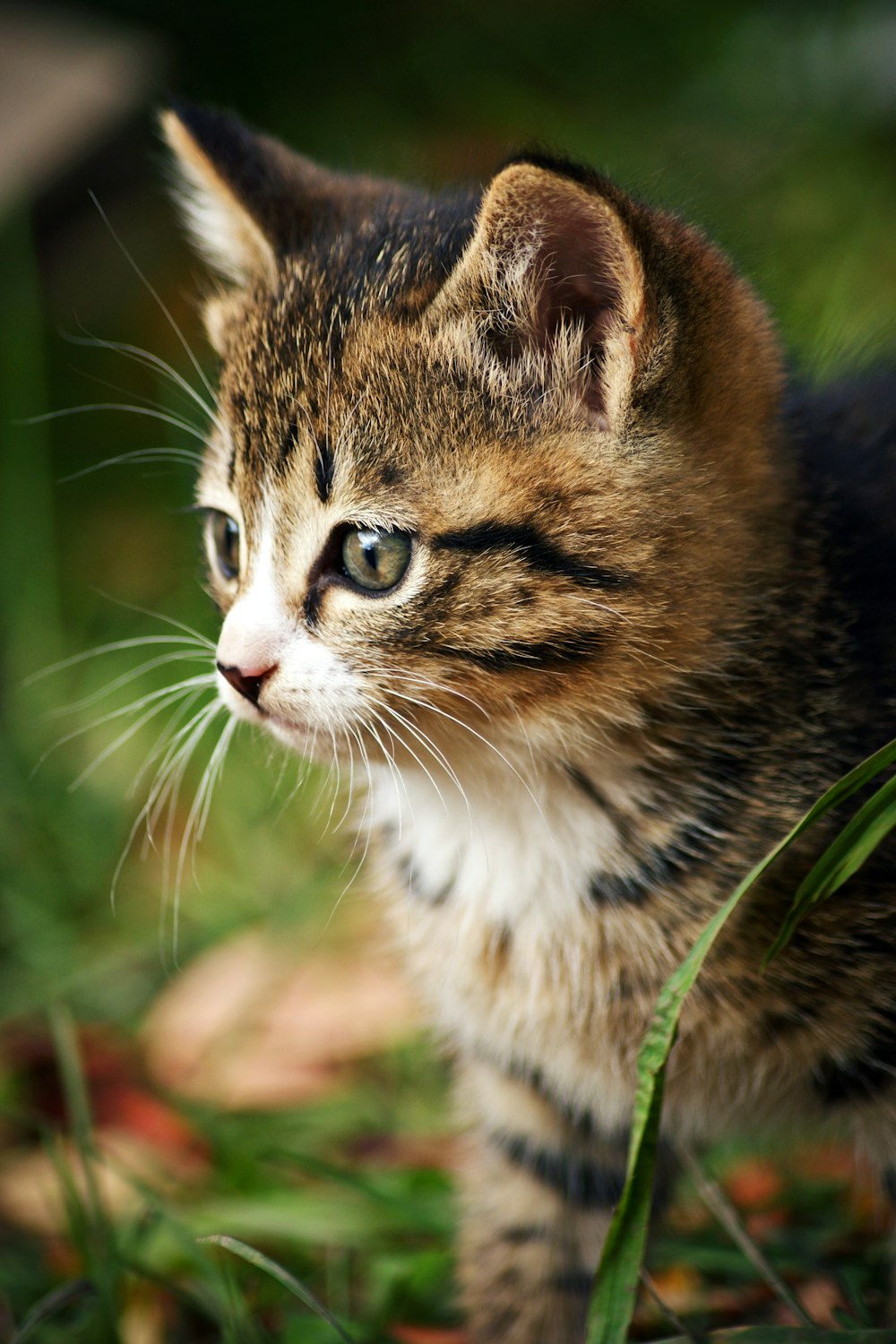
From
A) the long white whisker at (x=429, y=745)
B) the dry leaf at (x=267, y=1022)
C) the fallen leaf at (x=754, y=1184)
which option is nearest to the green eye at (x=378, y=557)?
the long white whisker at (x=429, y=745)

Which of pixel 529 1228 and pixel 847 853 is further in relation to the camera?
pixel 529 1228

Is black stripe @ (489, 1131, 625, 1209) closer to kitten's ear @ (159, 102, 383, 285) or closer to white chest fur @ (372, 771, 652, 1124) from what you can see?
white chest fur @ (372, 771, 652, 1124)

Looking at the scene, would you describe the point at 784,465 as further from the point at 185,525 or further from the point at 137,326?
the point at 137,326

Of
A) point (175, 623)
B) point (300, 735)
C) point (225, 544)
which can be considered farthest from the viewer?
point (225, 544)

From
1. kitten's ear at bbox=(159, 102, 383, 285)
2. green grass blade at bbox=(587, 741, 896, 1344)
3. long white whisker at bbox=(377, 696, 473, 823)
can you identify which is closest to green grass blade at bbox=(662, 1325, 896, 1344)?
green grass blade at bbox=(587, 741, 896, 1344)

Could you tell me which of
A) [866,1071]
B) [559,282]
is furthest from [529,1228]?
[559,282]

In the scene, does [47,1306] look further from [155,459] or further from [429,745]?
[155,459]
